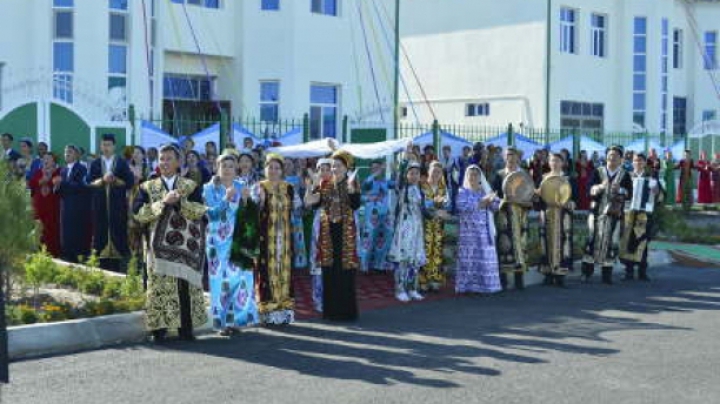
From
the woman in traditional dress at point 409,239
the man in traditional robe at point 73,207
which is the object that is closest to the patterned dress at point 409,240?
the woman in traditional dress at point 409,239

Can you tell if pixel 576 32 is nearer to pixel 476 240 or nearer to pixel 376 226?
pixel 376 226

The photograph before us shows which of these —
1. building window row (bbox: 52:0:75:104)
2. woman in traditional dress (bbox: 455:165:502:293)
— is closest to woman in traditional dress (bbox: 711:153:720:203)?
building window row (bbox: 52:0:75:104)

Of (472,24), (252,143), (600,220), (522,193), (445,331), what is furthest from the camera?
(472,24)

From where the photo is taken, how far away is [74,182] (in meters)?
13.1

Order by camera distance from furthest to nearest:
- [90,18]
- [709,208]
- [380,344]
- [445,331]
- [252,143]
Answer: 1. [709,208]
2. [90,18]
3. [252,143]
4. [445,331]
5. [380,344]

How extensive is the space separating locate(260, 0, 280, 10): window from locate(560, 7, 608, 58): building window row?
12.3 m

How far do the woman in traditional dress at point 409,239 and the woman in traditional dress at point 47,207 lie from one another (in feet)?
16.7

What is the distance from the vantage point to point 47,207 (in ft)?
45.7

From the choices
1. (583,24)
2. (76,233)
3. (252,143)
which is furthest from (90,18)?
(583,24)

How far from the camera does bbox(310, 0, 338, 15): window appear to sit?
25547 mm

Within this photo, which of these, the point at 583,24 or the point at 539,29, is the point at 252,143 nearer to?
the point at 539,29

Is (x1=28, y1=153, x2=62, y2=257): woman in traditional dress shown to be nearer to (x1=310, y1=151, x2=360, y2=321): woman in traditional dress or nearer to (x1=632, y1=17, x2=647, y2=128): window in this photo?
(x1=310, y1=151, x2=360, y2=321): woman in traditional dress

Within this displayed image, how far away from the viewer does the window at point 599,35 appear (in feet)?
115

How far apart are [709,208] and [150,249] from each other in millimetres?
21639
